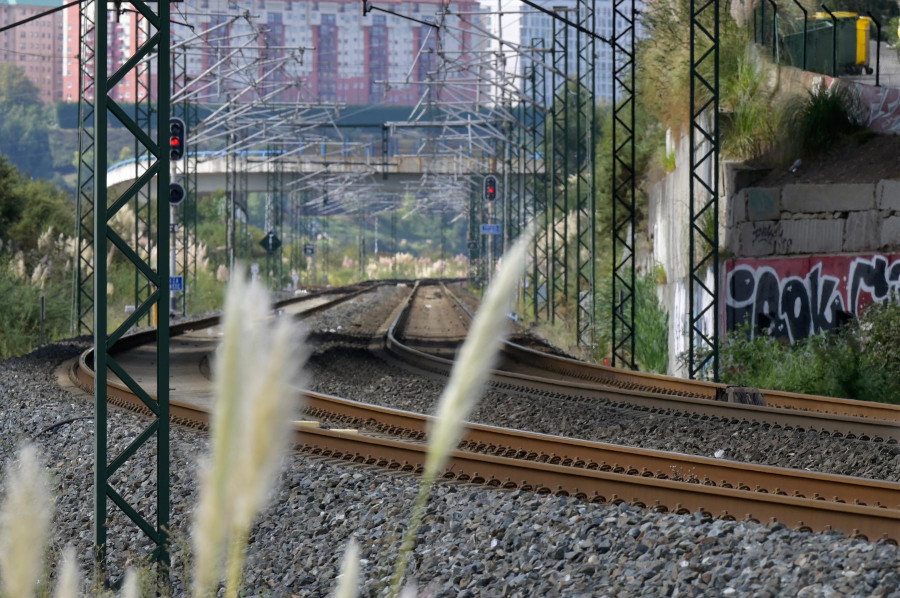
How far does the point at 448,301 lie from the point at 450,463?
4432cm

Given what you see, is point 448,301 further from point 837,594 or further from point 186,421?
point 837,594

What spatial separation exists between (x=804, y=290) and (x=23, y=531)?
55.5 ft

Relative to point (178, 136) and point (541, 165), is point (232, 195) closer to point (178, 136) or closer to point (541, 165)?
point (541, 165)

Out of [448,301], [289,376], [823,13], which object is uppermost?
[823,13]

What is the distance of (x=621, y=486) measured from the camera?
7.55 meters

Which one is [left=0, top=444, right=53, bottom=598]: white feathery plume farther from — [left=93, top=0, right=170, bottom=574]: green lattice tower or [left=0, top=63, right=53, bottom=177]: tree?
[left=0, top=63, right=53, bottom=177]: tree

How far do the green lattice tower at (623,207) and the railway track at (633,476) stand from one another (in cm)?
870

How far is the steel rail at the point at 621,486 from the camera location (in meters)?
6.41

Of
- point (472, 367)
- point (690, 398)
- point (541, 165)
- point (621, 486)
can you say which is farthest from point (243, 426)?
point (541, 165)

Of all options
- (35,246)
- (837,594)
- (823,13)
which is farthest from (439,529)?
(35,246)

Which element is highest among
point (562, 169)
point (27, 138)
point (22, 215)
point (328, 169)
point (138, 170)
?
point (27, 138)

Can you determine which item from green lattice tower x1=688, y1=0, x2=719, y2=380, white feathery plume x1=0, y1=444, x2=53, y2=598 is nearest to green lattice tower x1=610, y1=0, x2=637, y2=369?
green lattice tower x1=688, y1=0, x2=719, y2=380

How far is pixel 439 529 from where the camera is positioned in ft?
22.8

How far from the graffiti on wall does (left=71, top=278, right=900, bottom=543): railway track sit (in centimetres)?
755
